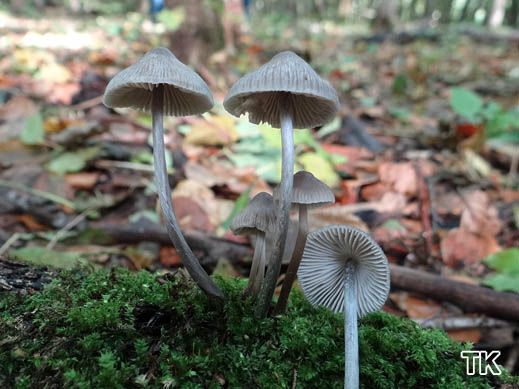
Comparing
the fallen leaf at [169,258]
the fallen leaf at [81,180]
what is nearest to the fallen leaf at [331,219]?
the fallen leaf at [169,258]

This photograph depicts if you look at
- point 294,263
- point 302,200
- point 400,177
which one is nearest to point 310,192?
point 302,200

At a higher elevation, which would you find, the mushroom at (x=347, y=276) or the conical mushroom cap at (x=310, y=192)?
the conical mushroom cap at (x=310, y=192)

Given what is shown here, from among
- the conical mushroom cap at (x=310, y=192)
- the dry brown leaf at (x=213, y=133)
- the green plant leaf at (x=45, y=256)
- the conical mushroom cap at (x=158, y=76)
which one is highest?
the dry brown leaf at (x=213, y=133)

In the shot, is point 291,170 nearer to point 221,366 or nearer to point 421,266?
point 221,366

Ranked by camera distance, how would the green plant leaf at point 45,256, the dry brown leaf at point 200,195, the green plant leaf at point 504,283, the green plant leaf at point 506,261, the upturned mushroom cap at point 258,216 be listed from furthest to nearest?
A: the dry brown leaf at point 200,195
the green plant leaf at point 506,261
the green plant leaf at point 504,283
the green plant leaf at point 45,256
the upturned mushroom cap at point 258,216

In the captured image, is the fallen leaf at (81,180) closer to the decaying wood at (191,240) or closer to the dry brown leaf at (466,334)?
the decaying wood at (191,240)

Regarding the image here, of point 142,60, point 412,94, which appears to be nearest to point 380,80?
point 412,94

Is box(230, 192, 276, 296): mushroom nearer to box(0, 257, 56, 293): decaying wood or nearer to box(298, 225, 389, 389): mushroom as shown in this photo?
box(298, 225, 389, 389): mushroom

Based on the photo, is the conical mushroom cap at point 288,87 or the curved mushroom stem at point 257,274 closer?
the conical mushroom cap at point 288,87
